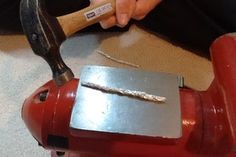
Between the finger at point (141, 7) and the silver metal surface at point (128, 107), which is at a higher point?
the silver metal surface at point (128, 107)

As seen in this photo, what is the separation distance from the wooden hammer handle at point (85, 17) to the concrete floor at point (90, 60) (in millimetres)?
422

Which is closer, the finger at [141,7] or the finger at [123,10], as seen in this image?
the finger at [123,10]

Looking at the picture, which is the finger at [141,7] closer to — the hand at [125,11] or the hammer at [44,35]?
the hand at [125,11]

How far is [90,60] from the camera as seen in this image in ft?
4.04

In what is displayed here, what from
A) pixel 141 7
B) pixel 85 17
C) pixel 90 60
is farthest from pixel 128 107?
pixel 90 60

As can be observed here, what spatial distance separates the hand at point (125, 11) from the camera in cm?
82

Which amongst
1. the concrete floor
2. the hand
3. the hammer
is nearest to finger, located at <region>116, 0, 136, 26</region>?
the hand

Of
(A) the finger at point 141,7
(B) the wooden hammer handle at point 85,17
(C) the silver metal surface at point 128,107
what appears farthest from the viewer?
(A) the finger at point 141,7

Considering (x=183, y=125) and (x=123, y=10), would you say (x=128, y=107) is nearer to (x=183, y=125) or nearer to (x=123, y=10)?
(x=183, y=125)

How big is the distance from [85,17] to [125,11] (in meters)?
0.11

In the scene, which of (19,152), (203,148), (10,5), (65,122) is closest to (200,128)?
(203,148)

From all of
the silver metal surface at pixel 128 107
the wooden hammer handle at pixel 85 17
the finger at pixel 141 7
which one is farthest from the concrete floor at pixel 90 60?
the silver metal surface at pixel 128 107

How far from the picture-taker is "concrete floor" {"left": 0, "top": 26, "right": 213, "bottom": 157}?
115 cm

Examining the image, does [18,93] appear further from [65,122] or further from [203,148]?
[203,148]
